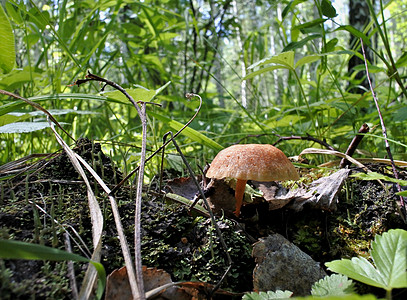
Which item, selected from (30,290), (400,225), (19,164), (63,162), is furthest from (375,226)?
(19,164)

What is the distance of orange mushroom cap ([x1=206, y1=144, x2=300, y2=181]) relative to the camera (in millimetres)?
1186

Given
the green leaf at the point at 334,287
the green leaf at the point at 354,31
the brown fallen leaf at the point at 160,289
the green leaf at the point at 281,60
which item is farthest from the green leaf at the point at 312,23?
the brown fallen leaf at the point at 160,289

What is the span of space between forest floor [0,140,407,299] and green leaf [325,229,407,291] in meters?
0.16

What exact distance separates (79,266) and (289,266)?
65 centimetres

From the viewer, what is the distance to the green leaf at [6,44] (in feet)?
3.99

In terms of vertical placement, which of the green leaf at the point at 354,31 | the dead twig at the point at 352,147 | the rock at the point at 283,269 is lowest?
the rock at the point at 283,269

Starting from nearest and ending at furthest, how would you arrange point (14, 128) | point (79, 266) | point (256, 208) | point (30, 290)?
point (30, 290) < point (79, 266) < point (256, 208) < point (14, 128)

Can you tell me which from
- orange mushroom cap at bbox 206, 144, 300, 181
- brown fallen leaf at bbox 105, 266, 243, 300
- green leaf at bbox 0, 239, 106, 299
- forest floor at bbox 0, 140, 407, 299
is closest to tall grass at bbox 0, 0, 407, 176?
forest floor at bbox 0, 140, 407, 299

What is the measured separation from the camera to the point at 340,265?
2.60 ft

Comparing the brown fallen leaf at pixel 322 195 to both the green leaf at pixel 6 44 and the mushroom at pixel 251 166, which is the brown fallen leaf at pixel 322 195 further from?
the green leaf at pixel 6 44

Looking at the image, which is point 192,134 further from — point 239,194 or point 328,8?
point 328,8

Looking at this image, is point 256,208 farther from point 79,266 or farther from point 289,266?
point 79,266

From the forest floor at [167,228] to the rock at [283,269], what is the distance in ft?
0.15

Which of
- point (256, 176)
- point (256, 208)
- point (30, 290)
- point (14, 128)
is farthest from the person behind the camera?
point (14, 128)
